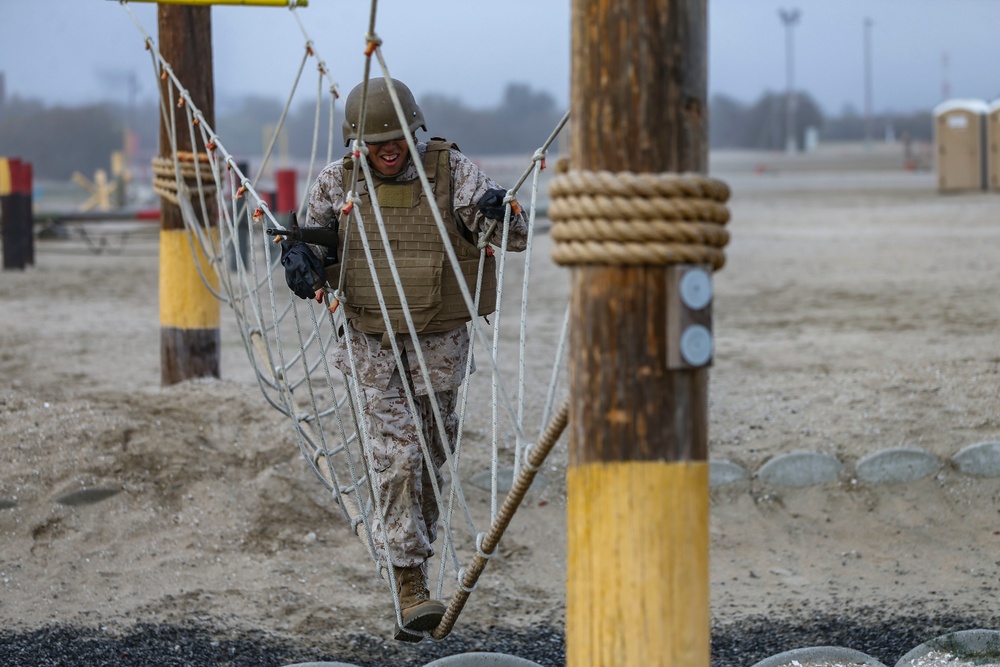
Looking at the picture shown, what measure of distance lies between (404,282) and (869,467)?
6.96 ft

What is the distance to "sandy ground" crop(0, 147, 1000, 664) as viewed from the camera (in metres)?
3.50

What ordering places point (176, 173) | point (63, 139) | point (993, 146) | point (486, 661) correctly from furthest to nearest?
point (63, 139) < point (993, 146) < point (176, 173) < point (486, 661)

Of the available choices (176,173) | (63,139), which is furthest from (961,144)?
(63,139)

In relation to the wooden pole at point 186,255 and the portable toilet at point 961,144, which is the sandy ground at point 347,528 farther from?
the portable toilet at point 961,144

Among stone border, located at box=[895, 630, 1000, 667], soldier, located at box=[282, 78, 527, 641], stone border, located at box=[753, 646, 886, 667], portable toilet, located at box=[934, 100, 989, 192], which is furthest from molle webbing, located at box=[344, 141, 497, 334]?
portable toilet, located at box=[934, 100, 989, 192]

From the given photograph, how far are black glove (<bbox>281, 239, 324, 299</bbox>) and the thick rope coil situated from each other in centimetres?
125

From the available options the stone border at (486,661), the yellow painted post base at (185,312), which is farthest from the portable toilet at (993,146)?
the stone border at (486,661)

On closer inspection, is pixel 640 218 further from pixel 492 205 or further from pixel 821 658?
pixel 821 658

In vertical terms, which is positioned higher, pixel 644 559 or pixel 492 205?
pixel 492 205

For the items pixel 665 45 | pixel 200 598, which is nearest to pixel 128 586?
pixel 200 598

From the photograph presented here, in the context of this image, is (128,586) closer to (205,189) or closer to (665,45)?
(205,189)

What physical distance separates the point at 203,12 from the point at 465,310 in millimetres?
2384

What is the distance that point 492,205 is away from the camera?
284 cm

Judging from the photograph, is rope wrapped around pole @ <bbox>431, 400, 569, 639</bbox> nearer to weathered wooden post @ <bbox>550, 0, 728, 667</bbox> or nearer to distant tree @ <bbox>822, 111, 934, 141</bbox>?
weathered wooden post @ <bbox>550, 0, 728, 667</bbox>
